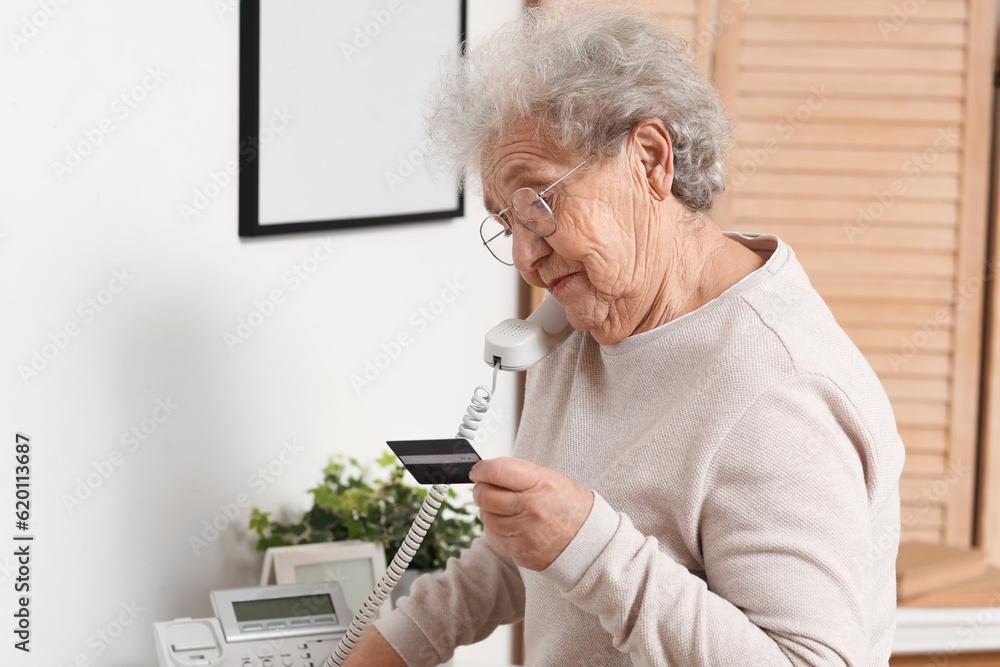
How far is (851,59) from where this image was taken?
246 cm

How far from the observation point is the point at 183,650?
50.4 inches

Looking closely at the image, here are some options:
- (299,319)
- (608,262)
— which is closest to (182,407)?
(299,319)

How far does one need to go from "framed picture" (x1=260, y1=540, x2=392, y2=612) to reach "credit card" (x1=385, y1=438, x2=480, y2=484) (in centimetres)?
53

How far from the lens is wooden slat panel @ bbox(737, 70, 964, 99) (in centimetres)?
245

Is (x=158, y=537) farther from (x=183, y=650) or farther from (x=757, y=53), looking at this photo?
(x=757, y=53)

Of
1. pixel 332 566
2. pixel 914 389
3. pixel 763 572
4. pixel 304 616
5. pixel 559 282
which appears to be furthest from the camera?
pixel 914 389

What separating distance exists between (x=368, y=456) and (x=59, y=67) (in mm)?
922

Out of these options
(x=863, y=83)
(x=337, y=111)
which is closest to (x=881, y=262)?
(x=863, y=83)

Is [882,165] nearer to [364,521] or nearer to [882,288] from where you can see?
[882,288]

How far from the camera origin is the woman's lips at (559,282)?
1.17 meters

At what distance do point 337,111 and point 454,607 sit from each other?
2.84 ft

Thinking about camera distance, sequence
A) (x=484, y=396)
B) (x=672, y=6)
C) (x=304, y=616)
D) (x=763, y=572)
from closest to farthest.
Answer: (x=763, y=572) → (x=484, y=396) → (x=304, y=616) → (x=672, y=6)

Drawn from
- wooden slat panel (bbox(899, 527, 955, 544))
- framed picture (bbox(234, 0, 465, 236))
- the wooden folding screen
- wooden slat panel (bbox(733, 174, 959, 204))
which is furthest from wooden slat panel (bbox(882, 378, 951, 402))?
framed picture (bbox(234, 0, 465, 236))

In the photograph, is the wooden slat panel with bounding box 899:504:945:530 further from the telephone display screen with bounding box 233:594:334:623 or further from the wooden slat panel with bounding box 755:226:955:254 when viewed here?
the telephone display screen with bounding box 233:594:334:623
